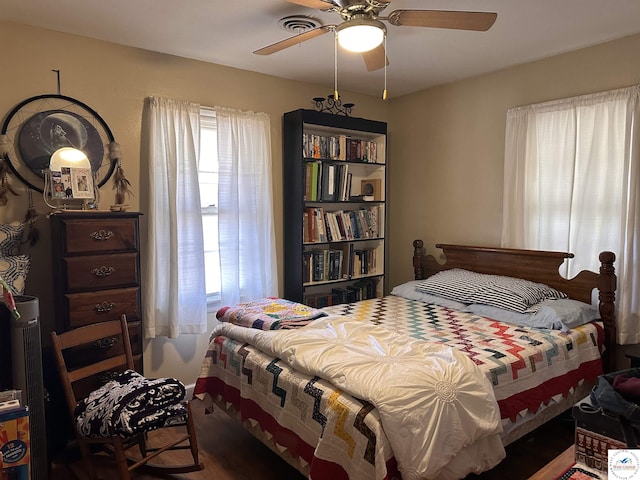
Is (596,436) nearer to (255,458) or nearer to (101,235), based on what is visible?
(255,458)

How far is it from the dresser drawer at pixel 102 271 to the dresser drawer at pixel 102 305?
41 mm

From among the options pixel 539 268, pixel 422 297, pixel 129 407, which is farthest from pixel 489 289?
pixel 129 407

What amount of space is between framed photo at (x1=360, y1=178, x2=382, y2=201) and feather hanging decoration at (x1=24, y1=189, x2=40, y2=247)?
2.54 m

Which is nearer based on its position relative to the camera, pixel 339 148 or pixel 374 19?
pixel 374 19

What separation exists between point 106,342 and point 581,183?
311 centimetres

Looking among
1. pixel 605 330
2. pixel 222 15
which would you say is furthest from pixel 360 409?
pixel 222 15

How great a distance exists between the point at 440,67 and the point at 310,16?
1321mm

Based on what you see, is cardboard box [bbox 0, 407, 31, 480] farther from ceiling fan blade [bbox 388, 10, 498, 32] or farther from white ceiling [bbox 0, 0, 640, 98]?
ceiling fan blade [bbox 388, 10, 498, 32]

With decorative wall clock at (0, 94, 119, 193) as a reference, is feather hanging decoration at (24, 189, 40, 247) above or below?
below

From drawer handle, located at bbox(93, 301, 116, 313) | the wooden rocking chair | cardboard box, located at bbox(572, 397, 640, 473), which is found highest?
drawer handle, located at bbox(93, 301, 116, 313)

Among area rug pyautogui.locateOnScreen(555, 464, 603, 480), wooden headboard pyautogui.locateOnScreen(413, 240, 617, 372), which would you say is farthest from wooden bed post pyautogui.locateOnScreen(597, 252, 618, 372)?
area rug pyautogui.locateOnScreen(555, 464, 603, 480)

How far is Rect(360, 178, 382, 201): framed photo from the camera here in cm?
408

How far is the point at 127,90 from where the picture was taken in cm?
291

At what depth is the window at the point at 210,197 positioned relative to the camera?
3258mm
